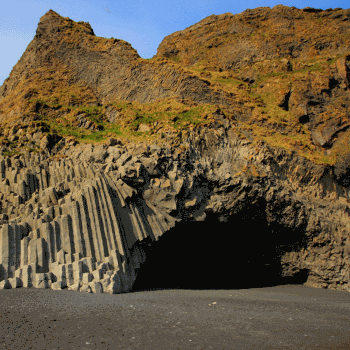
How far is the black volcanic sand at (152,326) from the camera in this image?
4.79m

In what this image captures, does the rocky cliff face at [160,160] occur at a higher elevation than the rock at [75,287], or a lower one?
higher

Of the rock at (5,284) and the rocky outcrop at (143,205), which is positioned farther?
the rocky outcrop at (143,205)

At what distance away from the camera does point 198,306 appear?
27.3ft

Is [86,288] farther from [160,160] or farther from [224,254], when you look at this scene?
[224,254]

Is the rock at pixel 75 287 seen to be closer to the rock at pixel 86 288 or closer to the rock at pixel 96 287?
the rock at pixel 86 288

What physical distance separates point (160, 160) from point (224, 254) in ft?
25.8

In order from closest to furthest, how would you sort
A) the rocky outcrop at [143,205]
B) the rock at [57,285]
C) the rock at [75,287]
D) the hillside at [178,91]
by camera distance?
the rock at [57,285], the rock at [75,287], the rocky outcrop at [143,205], the hillside at [178,91]

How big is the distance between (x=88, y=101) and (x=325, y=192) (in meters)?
19.0

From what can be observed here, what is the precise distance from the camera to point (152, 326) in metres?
5.73

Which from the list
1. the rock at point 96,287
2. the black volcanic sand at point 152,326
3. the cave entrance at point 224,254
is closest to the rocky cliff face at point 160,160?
the rock at point 96,287

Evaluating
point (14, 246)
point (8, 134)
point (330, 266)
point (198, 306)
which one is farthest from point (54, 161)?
point (330, 266)

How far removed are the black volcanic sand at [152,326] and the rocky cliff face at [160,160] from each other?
2.95 metres

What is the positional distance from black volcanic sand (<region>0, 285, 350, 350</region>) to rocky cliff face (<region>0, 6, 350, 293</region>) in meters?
2.95

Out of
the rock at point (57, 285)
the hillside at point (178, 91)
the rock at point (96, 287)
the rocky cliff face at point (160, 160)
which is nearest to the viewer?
the rock at point (57, 285)
